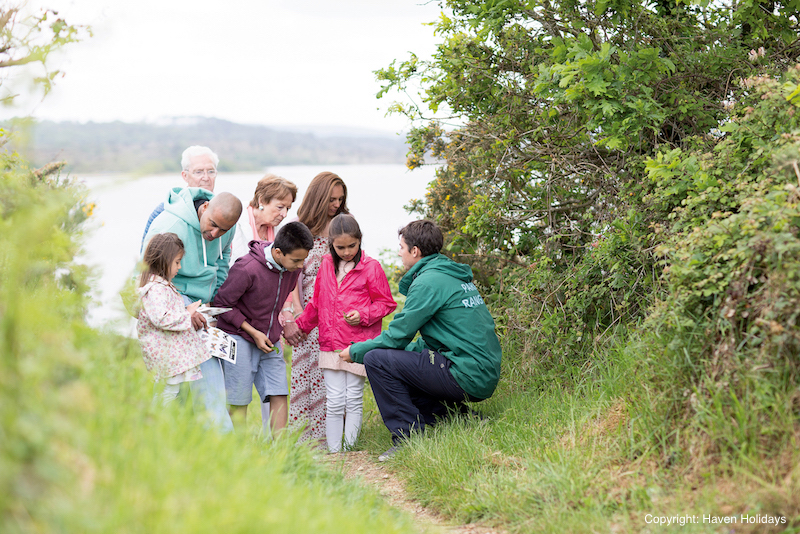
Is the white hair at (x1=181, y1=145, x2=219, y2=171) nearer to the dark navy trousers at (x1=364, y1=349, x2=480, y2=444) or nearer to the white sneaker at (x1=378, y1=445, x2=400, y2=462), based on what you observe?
the dark navy trousers at (x1=364, y1=349, x2=480, y2=444)

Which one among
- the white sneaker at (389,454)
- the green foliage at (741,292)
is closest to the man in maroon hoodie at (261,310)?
the white sneaker at (389,454)

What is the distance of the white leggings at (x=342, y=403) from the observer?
5074mm

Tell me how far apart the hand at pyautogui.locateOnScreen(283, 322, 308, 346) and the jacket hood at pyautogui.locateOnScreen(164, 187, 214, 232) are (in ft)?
3.88

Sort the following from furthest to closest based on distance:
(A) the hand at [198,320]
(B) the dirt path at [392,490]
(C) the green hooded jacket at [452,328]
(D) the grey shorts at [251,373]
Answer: (D) the grey shorts at [251,373] < (C) the green hooded jacket at [452,328] < (A) the hand at [198,320] < (B) the dirt path at [392,490]

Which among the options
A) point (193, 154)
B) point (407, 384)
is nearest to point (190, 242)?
point (193, 154)

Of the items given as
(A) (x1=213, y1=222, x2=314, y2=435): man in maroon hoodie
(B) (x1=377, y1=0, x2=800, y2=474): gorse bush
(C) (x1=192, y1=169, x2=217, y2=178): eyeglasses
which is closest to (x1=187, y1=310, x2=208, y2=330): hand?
(A) (x1=213, y1=222, x2=314, y2=435): man in maroon hoodie

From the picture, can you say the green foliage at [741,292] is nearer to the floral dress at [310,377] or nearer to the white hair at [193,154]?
the floral dress at [310,377]

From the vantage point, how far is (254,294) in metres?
4.73

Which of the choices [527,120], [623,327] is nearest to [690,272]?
[623,327]

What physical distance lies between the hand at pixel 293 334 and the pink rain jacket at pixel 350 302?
0.75 ft

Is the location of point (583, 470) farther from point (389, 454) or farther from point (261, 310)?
point (261, 310)

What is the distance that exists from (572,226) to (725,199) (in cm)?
212

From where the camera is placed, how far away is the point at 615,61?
476 cm

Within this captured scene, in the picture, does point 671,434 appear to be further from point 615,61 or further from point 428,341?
point 615,61
